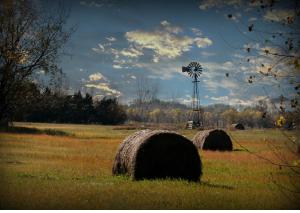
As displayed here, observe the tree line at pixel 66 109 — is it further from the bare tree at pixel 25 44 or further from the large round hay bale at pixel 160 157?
the large round hay bale at pixel 160 157

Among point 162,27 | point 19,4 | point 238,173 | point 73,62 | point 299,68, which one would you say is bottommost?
point 238,173

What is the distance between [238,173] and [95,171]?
4.55 m

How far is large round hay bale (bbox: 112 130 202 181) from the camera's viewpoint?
10.5 meters

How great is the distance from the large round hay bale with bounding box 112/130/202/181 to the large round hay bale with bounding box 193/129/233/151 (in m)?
12.0

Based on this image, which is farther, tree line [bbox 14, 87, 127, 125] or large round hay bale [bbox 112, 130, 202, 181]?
tree line [bbox 14, 87, 127, 125]

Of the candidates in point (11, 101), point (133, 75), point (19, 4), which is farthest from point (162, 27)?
point (11, 101)

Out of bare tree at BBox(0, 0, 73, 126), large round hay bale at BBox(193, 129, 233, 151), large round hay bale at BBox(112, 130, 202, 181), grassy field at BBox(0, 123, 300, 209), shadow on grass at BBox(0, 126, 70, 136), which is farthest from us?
shadow on grass at BBox(0, 126, 70, 136)

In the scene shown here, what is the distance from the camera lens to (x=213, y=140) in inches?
912

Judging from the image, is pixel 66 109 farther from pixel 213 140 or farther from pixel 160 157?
pixel 160 157

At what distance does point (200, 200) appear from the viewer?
8.52m

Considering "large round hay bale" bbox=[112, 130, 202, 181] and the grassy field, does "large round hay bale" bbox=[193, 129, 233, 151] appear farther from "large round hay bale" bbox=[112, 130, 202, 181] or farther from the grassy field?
"large round hay bale" bbox=[112, 130, 202, 181]

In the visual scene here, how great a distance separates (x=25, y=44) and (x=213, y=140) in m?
11.1

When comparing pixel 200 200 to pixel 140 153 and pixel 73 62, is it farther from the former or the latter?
pixel 73 62

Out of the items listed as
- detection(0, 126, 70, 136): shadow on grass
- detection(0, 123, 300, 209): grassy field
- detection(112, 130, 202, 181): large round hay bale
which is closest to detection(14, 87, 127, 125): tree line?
detection(0, 126, 70, 136): shadow on grass
